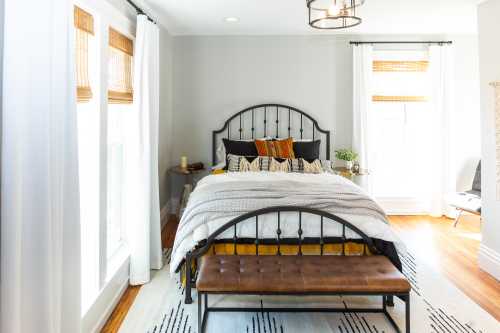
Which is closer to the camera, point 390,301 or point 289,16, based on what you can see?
point 390,301

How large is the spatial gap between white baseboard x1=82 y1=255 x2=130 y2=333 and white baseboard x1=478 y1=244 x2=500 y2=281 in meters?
3.11

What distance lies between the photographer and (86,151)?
2.43 m

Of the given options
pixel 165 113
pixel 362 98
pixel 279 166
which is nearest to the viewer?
pixel 279 166

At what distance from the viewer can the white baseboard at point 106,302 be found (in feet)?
7.25

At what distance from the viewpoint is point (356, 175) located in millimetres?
4742

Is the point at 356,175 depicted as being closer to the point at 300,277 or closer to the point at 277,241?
the point at 277,241

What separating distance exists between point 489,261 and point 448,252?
532 millimetres

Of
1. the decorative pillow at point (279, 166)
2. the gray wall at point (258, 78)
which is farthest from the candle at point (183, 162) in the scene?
the decorative pillow at point (279, 166)

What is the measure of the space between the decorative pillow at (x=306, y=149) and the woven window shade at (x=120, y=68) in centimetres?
215

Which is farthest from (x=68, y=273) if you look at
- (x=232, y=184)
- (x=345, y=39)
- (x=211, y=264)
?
(x=345, y=39)

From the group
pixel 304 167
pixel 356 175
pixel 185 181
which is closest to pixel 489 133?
pixel 356 175

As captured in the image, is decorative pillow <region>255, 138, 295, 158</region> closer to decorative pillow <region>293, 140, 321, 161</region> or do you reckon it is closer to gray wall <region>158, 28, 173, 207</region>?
decorative pillow <region>293, 140, 321, 161</region>

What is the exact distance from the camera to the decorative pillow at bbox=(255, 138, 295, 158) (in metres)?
4.45

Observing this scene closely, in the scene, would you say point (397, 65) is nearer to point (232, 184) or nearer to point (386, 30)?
point (386, 30)
